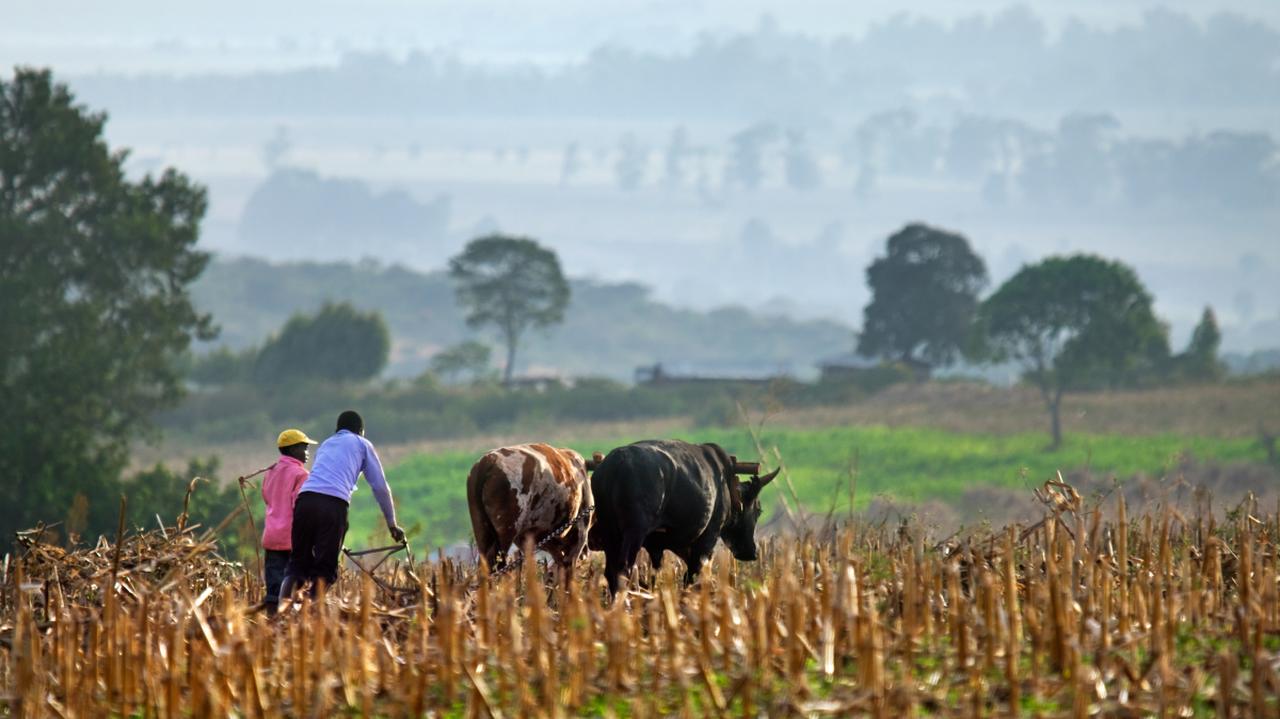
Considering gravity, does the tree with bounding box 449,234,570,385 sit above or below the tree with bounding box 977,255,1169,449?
above

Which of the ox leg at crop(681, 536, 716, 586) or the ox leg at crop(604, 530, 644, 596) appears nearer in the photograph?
the ox leg at crop(604, 530, 644, 596)

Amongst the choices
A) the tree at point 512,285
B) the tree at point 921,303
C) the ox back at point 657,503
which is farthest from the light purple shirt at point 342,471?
the tree at point 512,285

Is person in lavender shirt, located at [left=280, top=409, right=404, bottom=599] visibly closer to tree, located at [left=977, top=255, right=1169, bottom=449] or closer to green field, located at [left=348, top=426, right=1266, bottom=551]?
green field, located at [left=348, top=426, right=1266, bottom=551]

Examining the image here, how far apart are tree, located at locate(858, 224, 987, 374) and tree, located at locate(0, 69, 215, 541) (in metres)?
46.5

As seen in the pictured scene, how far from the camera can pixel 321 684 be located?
10188 mm

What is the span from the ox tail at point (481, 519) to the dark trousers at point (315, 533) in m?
1.61

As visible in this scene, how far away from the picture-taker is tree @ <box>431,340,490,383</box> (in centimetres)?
10700

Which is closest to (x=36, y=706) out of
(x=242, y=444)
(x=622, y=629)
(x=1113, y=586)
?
(x=622, y=629)

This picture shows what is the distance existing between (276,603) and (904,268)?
77.9 metres

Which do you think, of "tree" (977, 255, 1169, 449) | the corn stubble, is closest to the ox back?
the corn stubble

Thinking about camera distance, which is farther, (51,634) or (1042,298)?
(1042,298)

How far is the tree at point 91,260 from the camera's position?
143ft

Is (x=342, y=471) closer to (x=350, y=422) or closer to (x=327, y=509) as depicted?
(x=327, y=509)

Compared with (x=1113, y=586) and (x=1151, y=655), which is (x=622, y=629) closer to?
(x=1151, y=655)
